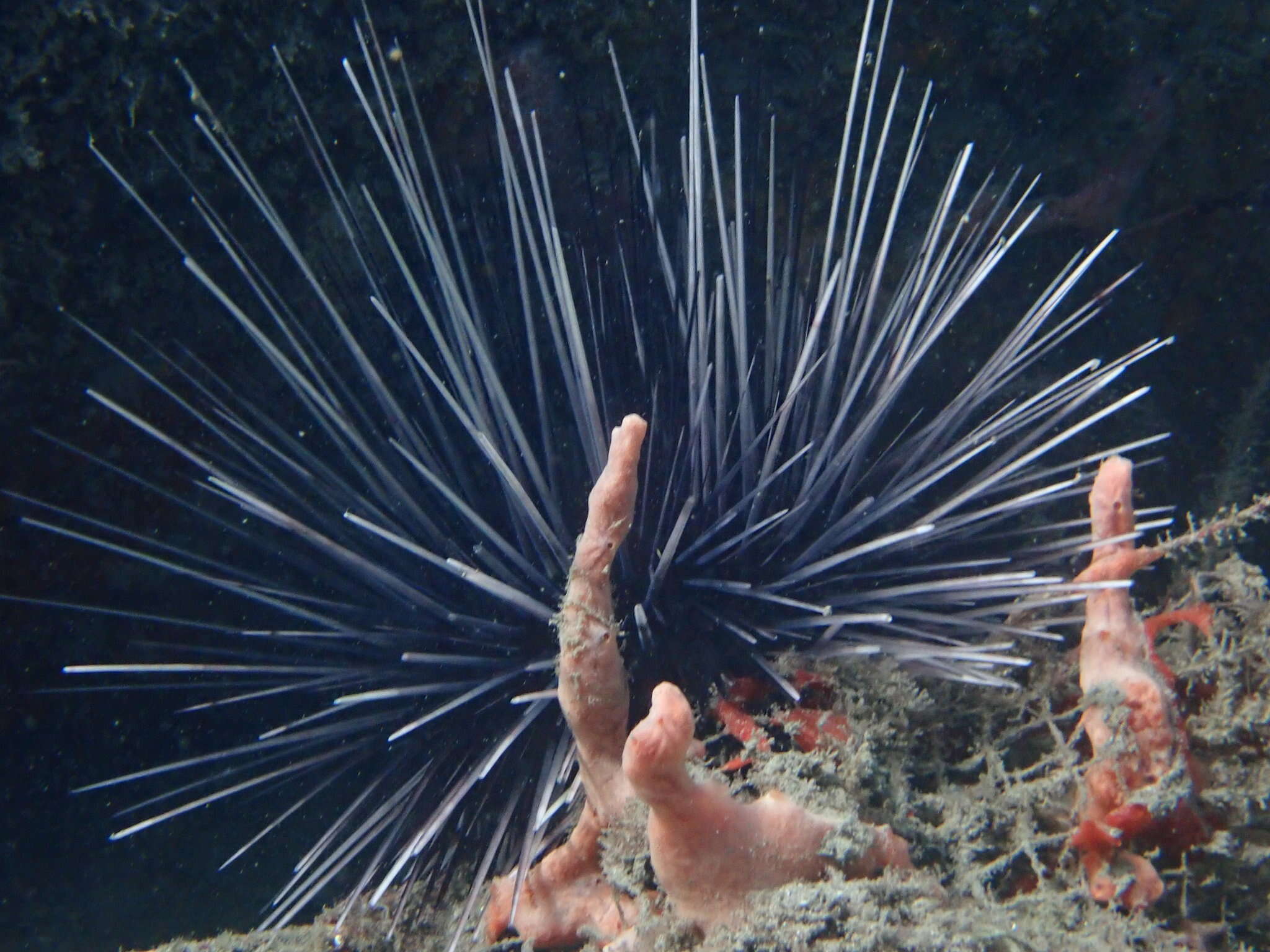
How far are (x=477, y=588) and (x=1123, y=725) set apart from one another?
64.8 inches

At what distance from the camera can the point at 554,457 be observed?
2340 mm

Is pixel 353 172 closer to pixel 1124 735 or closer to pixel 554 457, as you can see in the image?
pixel 554 457

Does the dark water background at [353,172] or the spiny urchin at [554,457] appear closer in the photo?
the spiny urchin at [554,457]

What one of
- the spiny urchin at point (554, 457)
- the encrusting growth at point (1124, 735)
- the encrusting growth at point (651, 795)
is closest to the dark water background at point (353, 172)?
the spiny urchin at point (554, 457)

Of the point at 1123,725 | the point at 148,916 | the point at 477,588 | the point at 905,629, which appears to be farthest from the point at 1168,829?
the point at 148,916

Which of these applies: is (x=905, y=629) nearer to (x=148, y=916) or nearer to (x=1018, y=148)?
(x=1018, y=148)

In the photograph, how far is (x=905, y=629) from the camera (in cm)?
219

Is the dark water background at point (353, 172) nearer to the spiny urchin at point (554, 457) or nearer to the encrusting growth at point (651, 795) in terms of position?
the spiny urchin at point (554, 457)

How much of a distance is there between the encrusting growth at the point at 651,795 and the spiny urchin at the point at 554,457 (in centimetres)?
20

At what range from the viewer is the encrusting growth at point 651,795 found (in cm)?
155

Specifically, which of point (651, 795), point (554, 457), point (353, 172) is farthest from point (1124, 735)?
point (353, 172)

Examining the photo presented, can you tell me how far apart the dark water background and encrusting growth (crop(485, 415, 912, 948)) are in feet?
4.47

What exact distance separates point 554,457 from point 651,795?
103cm

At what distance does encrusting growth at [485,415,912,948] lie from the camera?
1549 mm
